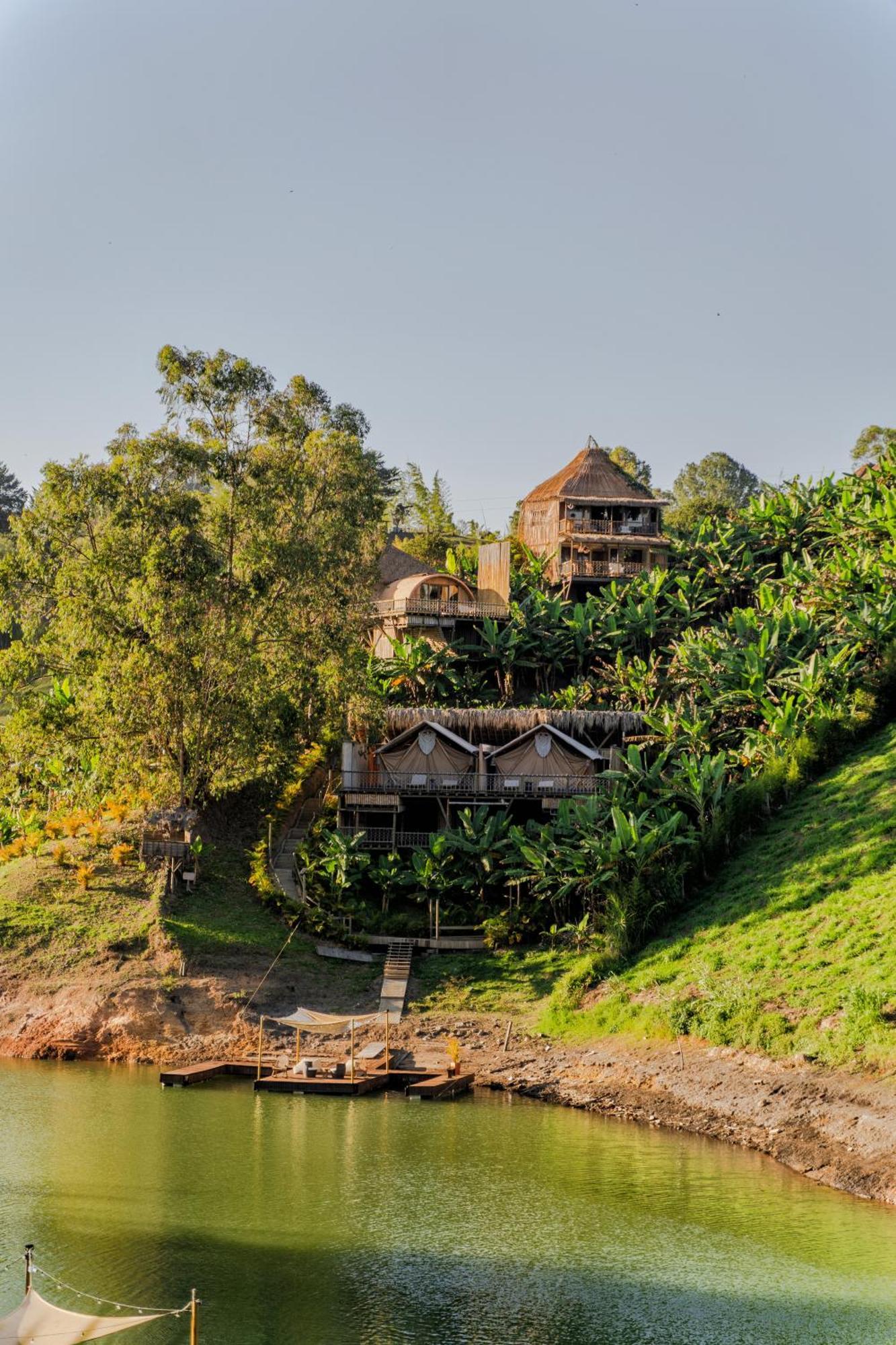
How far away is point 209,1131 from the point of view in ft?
98.8

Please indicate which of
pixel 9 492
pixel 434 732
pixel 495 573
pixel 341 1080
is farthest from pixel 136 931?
pixel 9 492

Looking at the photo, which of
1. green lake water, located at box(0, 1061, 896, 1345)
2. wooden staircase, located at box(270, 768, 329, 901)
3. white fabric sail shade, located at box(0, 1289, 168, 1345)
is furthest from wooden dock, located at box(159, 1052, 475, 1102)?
white fabric sail shade, located at box(0, 1289, 168, 1345)

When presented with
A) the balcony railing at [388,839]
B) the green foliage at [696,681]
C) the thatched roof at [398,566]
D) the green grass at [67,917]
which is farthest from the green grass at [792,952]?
the thatched roof at [398,566]

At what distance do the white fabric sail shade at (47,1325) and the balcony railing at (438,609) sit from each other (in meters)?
41.9

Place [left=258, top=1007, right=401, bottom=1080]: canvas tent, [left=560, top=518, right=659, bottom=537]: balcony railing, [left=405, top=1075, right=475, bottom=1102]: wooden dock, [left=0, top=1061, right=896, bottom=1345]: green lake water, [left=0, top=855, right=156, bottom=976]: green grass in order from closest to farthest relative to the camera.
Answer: [left=0, top=1061, right=896, bottom=1345]: green lake water < [left=405, top=1075, right=475, bottom=1102]: wooden dock < [left=258, top=1007, right=401, bottom=1080]: canvas tent < [left=0, top=855, right=156, bottom=976]: green grass < [left=560, top=518, right=659, bottom=537]: balcony railing

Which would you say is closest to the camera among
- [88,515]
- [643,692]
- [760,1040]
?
[760,1040]

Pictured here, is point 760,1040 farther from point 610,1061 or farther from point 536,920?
point 536,920

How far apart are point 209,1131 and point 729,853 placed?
18.3 meters

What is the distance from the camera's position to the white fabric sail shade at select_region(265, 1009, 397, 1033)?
3512 centimetres

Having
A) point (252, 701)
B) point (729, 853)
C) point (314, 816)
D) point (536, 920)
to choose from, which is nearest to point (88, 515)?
point (252, 701)

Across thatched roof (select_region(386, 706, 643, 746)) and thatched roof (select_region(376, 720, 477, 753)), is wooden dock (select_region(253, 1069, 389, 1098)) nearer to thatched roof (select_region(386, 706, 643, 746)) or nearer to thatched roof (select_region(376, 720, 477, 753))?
thatched roof (select_region(376, 720, 477, 753))

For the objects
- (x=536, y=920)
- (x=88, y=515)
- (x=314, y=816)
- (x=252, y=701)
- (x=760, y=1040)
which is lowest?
(x=760, y=1040)

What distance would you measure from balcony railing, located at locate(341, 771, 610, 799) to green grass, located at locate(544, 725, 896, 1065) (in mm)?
5640

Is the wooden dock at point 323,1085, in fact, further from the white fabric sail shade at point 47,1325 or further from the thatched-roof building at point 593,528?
the thatched-roof building at point 593,528
